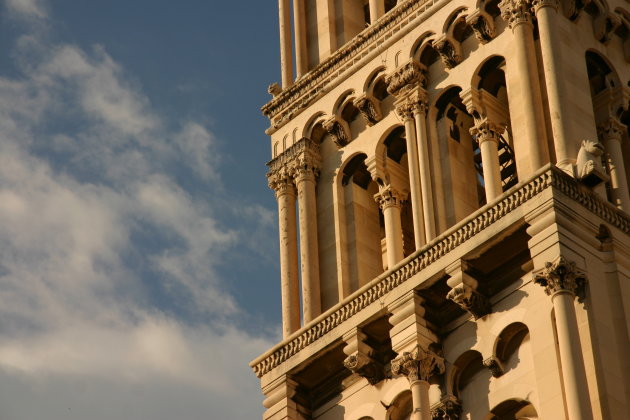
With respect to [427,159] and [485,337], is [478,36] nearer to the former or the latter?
[427,159]

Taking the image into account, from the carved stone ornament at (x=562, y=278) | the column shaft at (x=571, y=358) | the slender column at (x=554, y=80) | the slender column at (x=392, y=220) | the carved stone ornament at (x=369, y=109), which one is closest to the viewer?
the column shaft at (x=571, y=358)

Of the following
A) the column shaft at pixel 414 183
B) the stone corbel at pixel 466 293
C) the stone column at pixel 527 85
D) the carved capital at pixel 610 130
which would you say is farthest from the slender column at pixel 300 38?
the stone corbel at pixel 466 293

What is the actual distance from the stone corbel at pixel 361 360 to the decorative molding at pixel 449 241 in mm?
771

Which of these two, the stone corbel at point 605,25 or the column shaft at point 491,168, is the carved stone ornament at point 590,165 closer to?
the column shaft at point 491,168

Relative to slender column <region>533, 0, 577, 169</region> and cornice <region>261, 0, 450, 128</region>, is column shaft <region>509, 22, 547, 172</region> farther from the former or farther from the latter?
cornice <region>261, 0, 450, 128</region>

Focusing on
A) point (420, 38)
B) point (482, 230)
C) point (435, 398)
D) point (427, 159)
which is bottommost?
point (435, 398)

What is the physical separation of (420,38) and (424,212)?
18.0ft

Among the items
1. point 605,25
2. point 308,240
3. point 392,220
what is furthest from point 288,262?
point 605,25

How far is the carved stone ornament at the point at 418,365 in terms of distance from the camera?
1961 inches

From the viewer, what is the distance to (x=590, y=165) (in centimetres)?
4941

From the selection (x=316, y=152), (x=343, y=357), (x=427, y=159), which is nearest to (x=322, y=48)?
(x=316, y=152)

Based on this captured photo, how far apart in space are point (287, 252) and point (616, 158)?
9102 mm

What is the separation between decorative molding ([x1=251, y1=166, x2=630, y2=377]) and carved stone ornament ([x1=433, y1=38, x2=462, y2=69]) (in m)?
6.20

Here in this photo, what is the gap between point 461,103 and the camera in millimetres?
55062
